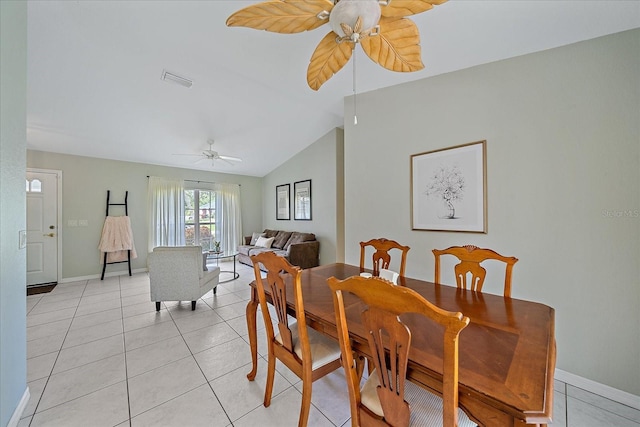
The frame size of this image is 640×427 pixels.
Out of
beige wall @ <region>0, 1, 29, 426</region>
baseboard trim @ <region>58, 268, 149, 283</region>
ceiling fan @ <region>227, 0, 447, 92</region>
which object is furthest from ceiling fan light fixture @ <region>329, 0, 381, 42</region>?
baseboard trim @ <region>58, 268, 149, 283</region>

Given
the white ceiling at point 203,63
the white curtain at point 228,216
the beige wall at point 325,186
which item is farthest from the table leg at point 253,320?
the white curtain at point 228,216

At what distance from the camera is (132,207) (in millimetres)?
4938

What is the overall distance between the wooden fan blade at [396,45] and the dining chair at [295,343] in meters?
1.39

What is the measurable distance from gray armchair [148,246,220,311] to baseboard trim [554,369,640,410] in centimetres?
360

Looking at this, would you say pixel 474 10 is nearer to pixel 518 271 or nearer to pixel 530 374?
pixel 518 271

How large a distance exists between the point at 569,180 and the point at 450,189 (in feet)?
2.63

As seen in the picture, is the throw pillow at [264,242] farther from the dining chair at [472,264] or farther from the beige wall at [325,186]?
the dining chair at [472,264]

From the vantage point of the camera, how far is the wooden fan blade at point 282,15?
1126 mm

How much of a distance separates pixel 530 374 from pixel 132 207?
6.23 metres

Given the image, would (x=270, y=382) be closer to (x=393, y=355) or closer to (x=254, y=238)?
(x=393, y=355)

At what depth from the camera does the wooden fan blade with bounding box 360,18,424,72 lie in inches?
51.1

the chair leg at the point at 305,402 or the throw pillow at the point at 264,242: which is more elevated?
the throw pillow at the point at 264,242

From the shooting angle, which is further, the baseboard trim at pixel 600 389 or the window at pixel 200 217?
the window at pixel 200 217

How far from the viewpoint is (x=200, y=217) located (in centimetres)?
590
